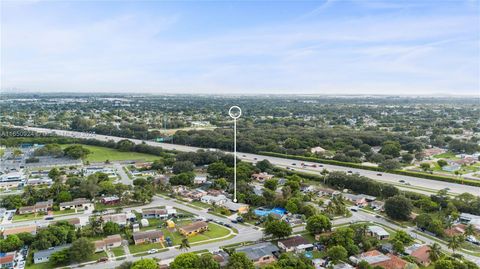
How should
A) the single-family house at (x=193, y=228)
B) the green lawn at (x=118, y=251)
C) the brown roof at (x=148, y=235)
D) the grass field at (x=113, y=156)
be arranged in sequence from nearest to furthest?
1. the green lawn at (x=118, y=251)
2. the brown roof at (x=148, y=235)
3. the single-family house at (x=193, y=228)
4. the grass field at (x=113, y=156)

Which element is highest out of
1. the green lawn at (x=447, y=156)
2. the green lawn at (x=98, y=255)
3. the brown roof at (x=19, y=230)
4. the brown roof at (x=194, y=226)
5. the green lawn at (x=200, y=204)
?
the green lawn at (x=447, y=156)

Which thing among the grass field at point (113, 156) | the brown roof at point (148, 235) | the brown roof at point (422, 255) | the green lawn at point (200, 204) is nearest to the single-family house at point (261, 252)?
the brown roof at point (148, 235)

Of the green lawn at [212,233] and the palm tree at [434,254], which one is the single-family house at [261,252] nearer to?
the green lawn at [212,233]

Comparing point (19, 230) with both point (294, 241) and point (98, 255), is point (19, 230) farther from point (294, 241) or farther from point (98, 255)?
point (294, 241)

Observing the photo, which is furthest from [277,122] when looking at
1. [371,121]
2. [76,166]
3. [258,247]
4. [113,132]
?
[258,247]

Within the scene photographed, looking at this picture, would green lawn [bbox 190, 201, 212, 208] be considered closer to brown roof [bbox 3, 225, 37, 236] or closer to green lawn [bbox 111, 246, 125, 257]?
green lawn [bbox 111, 246, 125, 257]

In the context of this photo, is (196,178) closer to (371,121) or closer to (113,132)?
(113,132)
